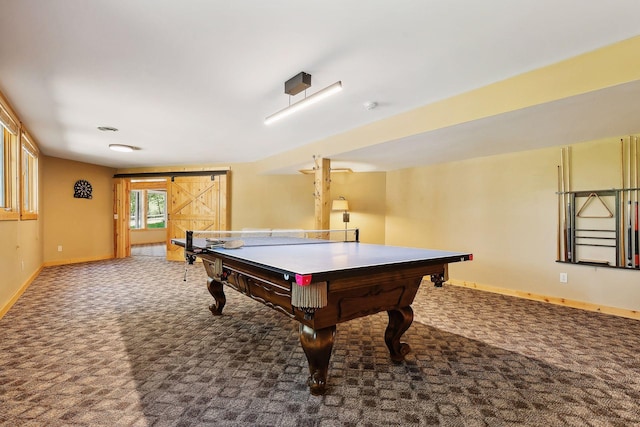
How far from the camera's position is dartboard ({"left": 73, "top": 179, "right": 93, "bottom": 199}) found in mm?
7062

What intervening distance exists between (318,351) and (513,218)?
3.97 metres

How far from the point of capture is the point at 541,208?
434 cm

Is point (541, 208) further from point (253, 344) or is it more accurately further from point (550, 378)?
point (253, 344)

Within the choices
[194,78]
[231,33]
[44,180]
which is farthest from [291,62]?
[44,180]

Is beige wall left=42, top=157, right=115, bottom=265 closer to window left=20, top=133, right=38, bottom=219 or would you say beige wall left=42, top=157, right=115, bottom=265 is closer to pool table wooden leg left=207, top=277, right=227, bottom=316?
window left=20, top=133, right=38, bottom=219

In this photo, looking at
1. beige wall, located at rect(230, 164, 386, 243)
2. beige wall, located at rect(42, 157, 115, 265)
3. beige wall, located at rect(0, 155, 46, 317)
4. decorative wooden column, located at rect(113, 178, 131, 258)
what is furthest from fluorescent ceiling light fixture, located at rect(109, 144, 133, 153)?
decorative wooden column, located at rect(113, 178, 131, 258)

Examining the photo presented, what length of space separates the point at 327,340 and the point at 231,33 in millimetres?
2120

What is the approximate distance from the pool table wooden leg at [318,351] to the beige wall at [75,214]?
724cm

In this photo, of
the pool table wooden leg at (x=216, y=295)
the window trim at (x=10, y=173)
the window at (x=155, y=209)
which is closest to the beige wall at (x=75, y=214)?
the window trim at (x=10, y=173)

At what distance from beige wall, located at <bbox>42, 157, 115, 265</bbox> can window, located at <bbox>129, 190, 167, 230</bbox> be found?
3.53m

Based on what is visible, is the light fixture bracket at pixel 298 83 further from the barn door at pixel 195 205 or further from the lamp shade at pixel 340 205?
the barn door at pixel 195 205

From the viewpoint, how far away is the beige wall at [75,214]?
21.7 feet

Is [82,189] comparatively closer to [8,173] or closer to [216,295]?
[8,173]

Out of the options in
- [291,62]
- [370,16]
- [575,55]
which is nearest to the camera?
[370,16]
